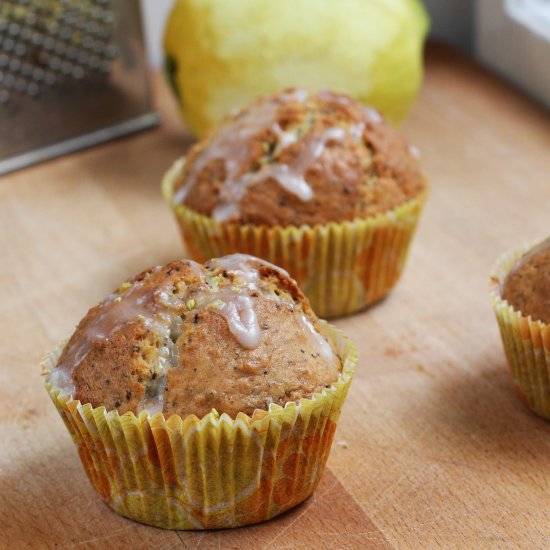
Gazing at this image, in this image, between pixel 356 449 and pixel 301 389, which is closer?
pixel 301 389

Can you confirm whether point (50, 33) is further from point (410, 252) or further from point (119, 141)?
point (410, 252)

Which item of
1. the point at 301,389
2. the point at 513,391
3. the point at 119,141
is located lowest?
the point at 119,141

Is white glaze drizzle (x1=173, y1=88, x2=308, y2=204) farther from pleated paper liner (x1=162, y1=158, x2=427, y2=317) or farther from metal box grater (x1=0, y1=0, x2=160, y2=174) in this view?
metal box grater (x1=0, y1=0, x2=160, y2=174)

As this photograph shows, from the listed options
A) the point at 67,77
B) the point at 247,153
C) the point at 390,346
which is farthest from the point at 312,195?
the point at 67,77

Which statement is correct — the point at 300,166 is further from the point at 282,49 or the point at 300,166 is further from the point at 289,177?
the point at 282,49

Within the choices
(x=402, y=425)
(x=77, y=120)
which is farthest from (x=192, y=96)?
(x=402, y=425)

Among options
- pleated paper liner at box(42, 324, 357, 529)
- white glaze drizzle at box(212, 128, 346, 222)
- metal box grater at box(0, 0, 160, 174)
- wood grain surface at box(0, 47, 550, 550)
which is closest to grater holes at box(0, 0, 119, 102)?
metal box grater at box(0, 0, 160, 174)

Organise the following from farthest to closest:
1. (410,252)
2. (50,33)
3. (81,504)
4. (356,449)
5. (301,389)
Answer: (50,33) → (410,252) → (356,449) → (81,504) → (301,389)
